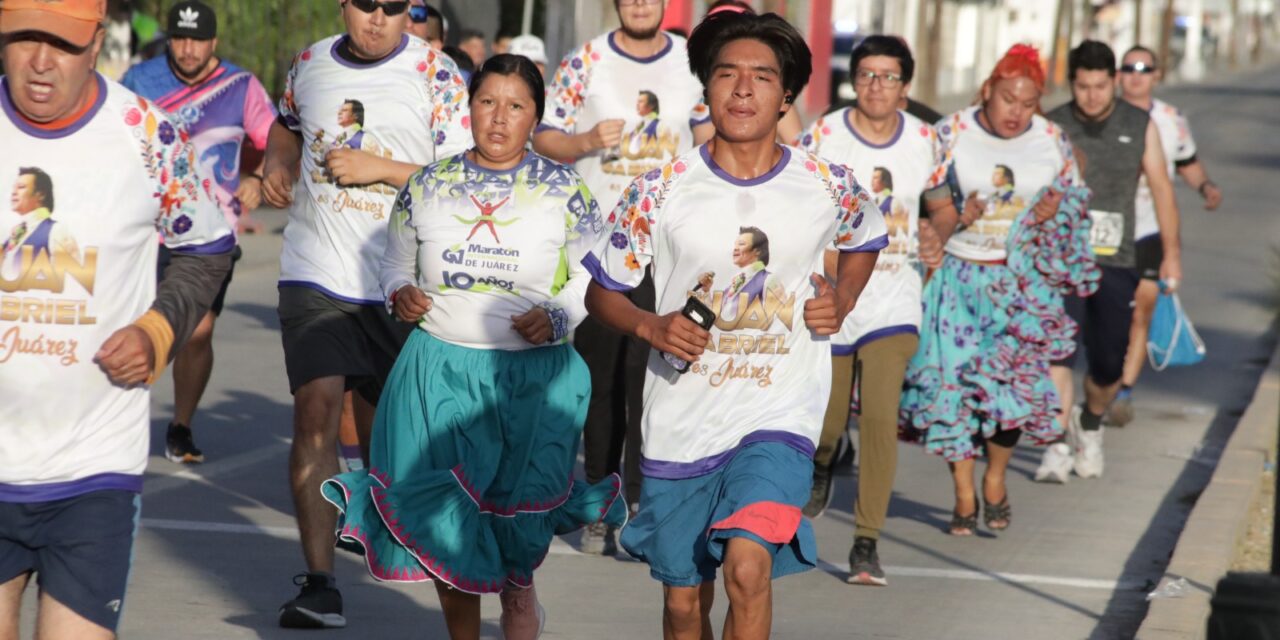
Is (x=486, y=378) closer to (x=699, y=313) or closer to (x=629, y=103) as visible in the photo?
(x=699, y=313)

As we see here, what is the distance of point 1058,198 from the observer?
9.48 metres

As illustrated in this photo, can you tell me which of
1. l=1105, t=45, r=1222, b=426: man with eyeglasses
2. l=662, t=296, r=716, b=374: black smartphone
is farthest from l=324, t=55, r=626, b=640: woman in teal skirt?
l=1105, t=45, r=1222, b=426: man with eyeglasses

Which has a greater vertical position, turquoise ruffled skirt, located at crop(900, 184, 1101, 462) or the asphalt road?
turquoise ruffled skirt, located at crop(900, 184, 1101, 462)

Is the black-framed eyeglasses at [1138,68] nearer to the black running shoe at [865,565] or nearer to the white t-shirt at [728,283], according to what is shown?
the black running shoe at [865,565]

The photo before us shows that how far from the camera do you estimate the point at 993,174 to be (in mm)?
9477

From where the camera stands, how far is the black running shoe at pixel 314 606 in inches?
277


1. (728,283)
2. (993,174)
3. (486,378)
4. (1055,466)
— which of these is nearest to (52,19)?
(728,283)

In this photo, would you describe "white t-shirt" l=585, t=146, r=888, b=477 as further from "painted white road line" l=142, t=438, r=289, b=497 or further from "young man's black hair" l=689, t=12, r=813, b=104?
"painted white road line" l=142, t=438, r=289, b=497

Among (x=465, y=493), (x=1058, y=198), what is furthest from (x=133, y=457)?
(x=1058, y=198)

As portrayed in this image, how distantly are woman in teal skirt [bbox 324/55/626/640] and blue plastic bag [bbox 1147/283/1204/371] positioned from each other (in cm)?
760

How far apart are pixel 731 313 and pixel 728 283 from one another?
8 centimetres

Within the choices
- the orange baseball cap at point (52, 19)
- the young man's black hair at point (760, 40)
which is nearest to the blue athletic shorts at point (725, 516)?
the young man's black hair at point (760, 40)

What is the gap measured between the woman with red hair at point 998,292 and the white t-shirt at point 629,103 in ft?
4.09

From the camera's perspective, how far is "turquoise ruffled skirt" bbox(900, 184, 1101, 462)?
365 inches
